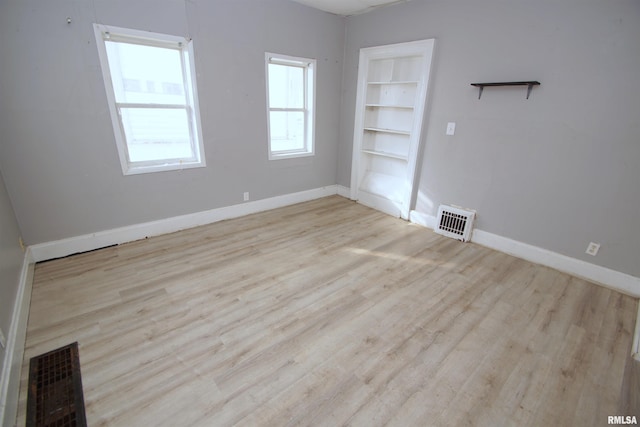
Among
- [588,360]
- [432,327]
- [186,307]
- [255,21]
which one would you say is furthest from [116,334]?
[255,21]

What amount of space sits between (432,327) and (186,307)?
186cm

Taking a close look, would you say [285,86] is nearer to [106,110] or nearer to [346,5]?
[346,5]

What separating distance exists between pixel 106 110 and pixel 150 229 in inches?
50.8

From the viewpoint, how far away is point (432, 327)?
2068 mm

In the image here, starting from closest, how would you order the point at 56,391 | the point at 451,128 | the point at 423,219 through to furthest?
the point at 56,391
the point at 451,128
the point at 423,219

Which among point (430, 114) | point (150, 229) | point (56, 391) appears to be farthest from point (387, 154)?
point (56, 391)

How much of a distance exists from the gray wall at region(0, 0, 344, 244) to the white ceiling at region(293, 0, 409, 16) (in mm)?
120

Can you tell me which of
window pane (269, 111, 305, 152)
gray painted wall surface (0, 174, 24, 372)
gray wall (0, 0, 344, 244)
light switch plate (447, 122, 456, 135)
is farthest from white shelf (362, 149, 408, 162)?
gray painted wall surface (0, 174, 24, 372)

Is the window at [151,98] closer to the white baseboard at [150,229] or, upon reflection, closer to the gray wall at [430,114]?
the gray wall at [430,114]

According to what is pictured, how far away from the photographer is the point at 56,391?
1.54m

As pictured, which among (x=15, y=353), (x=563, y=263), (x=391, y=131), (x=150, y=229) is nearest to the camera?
(x=15, y=353)

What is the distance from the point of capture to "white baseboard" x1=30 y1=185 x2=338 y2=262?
275cm

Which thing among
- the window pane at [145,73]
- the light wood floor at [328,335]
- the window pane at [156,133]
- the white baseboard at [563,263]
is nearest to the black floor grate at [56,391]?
the light wood floor at [328,335]

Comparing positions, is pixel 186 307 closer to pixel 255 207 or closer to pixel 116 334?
pixel 116 334
